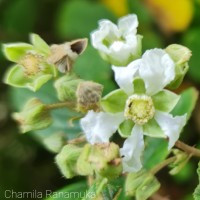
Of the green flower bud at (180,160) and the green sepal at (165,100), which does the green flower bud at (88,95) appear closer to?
the green sepal at (165,100)

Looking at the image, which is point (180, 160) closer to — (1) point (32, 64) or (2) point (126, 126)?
(2) point (126, 126)

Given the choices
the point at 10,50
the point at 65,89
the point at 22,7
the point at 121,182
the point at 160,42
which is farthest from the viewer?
the point at 22,7

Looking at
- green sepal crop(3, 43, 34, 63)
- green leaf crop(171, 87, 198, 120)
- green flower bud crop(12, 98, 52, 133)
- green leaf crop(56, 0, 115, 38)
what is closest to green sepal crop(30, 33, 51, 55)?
green sepal crop(3, 43, 34, 63)

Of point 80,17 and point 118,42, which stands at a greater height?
point 118,42

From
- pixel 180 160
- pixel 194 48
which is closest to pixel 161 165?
pixel 180 160

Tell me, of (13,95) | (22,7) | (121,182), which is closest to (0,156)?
(13,95)

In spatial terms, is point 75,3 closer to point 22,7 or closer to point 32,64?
point 22,7
